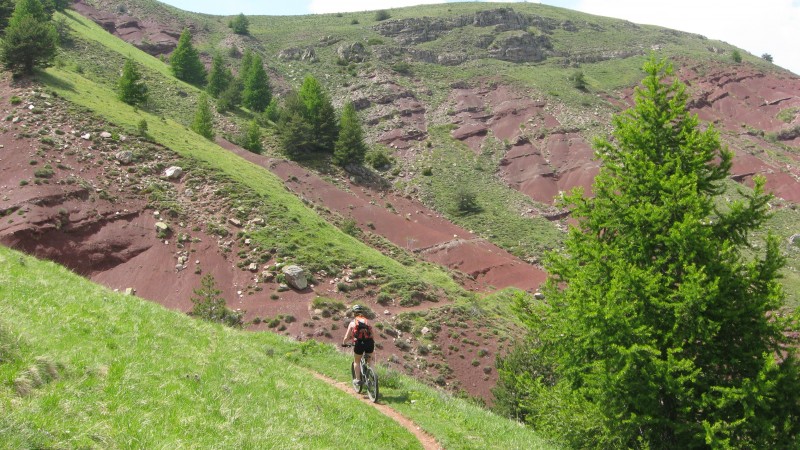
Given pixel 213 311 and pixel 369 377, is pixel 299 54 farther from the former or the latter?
pixel 369 377

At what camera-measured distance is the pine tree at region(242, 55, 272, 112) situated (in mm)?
86000

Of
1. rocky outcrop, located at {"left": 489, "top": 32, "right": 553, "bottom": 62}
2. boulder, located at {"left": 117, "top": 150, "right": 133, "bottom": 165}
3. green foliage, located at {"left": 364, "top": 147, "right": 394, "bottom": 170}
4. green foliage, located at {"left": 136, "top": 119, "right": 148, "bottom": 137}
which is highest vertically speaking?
rocky outcrop, located at {"left": 489, "top": 32, "right": 553, "bottom": 62}

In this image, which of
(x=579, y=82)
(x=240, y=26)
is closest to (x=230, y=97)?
(x=240, y=26)

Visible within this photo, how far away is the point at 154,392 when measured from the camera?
806cm

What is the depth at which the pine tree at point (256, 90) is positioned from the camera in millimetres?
86000

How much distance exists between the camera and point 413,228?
60062 millimetres

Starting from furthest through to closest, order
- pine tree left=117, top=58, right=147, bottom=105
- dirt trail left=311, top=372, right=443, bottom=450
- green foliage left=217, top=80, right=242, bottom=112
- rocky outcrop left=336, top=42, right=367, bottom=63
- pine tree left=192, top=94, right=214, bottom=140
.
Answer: rocky outcrop left=336, top=42, right=367, bottom=63, green foliage left=217, top=80, right=242, bottom=112, pine tree left=192, top=94, right=214, bottom=140, pine tree left=117, top=58, right=147, bottom=105, dirt trail left=311, top=372, right=443, bottom=450

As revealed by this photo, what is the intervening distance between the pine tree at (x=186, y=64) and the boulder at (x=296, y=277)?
214 ft

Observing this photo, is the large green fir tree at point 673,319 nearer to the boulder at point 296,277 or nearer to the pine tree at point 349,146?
the boulder at point 296,277

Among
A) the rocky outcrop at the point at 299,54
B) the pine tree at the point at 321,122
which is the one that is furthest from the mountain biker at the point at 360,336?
the rocky outcrop at the point at 299,54

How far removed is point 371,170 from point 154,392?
212 ft

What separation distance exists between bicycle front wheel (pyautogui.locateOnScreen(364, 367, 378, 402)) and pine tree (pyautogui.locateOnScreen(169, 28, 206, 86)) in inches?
3443

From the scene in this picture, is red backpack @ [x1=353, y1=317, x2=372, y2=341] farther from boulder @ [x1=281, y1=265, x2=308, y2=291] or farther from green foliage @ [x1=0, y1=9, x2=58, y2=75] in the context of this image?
green foliage @ [x1=0, y1=9, x2=58, y2=75]

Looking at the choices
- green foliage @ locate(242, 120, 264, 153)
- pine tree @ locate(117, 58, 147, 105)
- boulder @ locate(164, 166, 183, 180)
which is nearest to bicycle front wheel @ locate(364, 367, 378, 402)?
boulder @ locate(164, 166, 183, 180)
